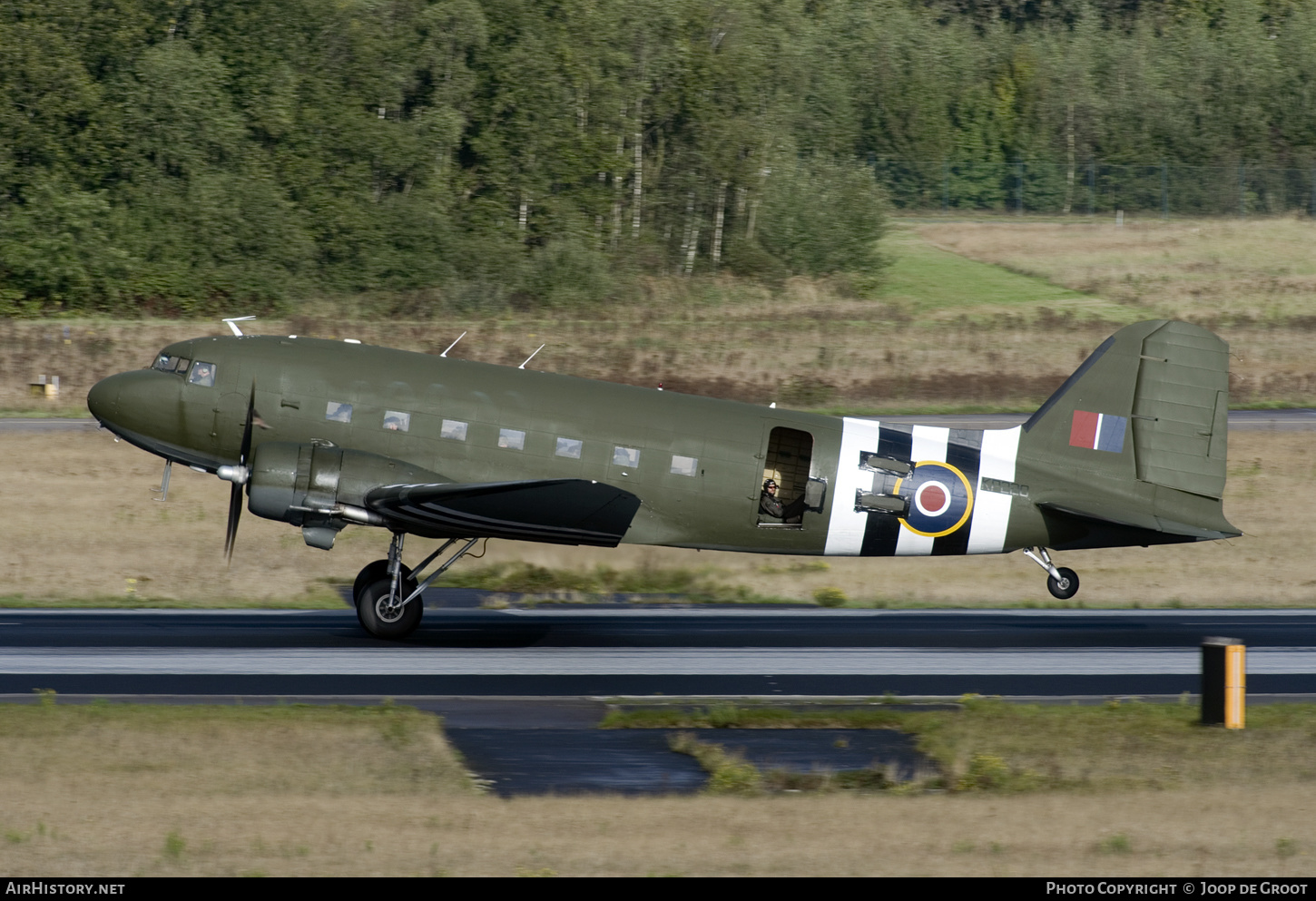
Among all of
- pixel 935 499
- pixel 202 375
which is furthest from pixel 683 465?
pixel 202 375

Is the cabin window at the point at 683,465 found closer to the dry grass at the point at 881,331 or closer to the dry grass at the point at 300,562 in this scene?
the dry grass at the point at 300,562

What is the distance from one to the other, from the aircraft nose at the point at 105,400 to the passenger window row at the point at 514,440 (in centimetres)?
328

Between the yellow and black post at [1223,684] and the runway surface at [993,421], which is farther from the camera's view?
the runway surface at [993,421]

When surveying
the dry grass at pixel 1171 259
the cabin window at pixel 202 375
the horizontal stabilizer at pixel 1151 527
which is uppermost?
the dry grass at pixel 1171 259

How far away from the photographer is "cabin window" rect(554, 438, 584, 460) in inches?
792

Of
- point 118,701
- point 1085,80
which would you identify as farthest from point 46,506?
point 1085,80

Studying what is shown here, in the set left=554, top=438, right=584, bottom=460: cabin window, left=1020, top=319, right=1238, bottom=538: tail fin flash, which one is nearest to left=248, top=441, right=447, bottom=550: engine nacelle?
left=554, top=438, right=584, bottom=460: cabin window

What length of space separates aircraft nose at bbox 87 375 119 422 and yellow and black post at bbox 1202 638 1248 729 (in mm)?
15510

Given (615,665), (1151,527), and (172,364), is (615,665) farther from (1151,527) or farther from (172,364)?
(1151,527)

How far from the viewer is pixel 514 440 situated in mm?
20031

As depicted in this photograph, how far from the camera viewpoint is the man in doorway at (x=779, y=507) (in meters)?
21.0

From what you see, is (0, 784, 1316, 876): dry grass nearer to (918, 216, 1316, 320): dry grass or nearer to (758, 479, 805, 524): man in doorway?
(758, 479, 805, 524): man in doorway

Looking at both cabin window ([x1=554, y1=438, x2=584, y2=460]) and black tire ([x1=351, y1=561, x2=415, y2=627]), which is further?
black tire ([x1=351, y1=561, x2=415, y2=627])

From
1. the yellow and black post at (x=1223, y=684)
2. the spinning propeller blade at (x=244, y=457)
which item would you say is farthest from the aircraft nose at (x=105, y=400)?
the yellow and black post at (x=1223, y=684)
